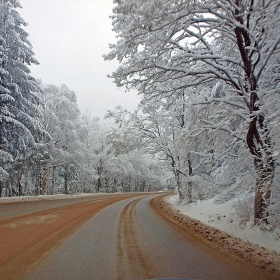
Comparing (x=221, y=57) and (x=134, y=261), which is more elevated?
(x=221, y=57)

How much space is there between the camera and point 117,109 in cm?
1628

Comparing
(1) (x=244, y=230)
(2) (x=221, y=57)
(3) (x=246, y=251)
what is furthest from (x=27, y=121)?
(3) (x=246, y=251)

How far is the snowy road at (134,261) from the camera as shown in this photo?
3.36 metres

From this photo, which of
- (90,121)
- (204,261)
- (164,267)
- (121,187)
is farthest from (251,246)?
(121,187)

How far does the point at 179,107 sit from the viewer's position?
1244cm

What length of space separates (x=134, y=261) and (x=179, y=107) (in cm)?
957

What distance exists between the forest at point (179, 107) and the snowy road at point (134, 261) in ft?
7.81

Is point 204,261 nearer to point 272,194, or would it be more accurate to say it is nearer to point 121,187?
point 272,194

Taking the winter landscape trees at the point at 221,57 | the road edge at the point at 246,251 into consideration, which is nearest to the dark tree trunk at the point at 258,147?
the winter landscape trees at the point at 221,57

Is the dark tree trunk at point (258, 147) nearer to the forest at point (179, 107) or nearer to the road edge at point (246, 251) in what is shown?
the forest at point (179, 107)

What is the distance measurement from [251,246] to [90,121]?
122 ft

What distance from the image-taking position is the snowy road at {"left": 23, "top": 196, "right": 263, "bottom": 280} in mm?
3360

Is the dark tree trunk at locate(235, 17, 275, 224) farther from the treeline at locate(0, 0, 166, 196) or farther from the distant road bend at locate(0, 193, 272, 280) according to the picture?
the treeline at locate(0, 0, 166, 196)

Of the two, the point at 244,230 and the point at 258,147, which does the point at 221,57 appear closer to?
the point at 258,147
